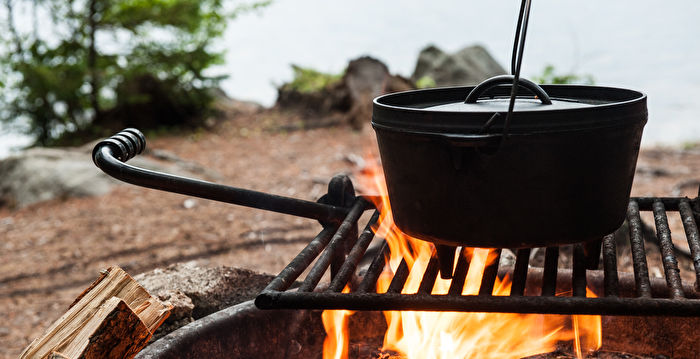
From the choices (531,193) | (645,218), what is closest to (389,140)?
(531,193)

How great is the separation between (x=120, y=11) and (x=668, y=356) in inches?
266

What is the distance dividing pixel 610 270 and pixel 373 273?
1.93 ft

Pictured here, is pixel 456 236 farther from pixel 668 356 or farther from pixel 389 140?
pixel 668 356

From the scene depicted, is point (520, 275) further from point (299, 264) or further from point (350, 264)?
point (299, 264)

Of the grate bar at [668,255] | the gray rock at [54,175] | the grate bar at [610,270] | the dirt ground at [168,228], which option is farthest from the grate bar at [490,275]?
the gray rock at [54,175]

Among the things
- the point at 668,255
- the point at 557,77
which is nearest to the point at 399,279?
the point at 668,255

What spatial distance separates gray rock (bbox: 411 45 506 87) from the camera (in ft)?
25.2

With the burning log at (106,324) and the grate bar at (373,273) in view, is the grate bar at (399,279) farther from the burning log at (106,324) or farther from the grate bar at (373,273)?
the burning log at (106,324)

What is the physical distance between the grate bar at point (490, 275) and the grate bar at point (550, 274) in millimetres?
121

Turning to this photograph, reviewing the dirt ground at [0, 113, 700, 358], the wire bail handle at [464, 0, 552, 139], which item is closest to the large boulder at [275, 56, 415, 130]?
the dirt ground at [0, 113, 700, 358]

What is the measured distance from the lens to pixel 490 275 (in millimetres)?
1522

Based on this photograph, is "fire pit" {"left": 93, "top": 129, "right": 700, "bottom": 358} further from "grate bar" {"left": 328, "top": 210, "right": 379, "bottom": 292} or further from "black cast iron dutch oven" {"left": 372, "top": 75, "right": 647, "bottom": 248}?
"black cast iron dutch oven" {"left": 372, "top": 75, "right": 647, "bottom": 248}

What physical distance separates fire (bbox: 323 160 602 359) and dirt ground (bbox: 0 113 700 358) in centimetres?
190

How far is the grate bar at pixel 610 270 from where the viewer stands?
138 centimetres
